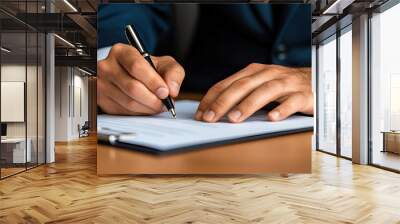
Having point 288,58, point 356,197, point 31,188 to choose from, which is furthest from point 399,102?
point 31,188

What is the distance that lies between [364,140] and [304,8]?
3.07 meters

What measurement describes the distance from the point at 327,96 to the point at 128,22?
19.1ft

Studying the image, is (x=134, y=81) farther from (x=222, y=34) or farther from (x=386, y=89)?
(x=386, y=89)

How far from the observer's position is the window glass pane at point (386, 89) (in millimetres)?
6773

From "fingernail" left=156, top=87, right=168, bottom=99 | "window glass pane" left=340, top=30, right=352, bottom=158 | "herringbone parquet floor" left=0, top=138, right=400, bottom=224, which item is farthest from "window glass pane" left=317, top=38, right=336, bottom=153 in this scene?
"fingernail" left=156, top=87, right=168, bottom=99

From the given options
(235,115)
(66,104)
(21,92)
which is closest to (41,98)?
(21,92)

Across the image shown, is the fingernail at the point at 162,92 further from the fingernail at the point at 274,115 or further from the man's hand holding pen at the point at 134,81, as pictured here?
the fingernail at the point at 274,115

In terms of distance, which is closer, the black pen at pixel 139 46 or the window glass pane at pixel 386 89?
the black pen at pixel 139 46

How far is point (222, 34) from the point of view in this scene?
6113 millimetres

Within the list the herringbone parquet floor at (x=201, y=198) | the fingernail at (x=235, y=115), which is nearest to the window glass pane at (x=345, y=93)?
the herringbone parquet floor at (x=201, y=198)

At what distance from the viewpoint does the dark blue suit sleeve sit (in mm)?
6078

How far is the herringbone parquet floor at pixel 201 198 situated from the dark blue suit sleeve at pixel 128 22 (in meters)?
2.16

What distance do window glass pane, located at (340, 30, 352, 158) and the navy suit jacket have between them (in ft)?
8.96

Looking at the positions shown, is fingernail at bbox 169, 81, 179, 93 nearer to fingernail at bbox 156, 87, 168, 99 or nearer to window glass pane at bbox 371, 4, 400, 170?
fingernail at bbox 156, 87, 168, 99
